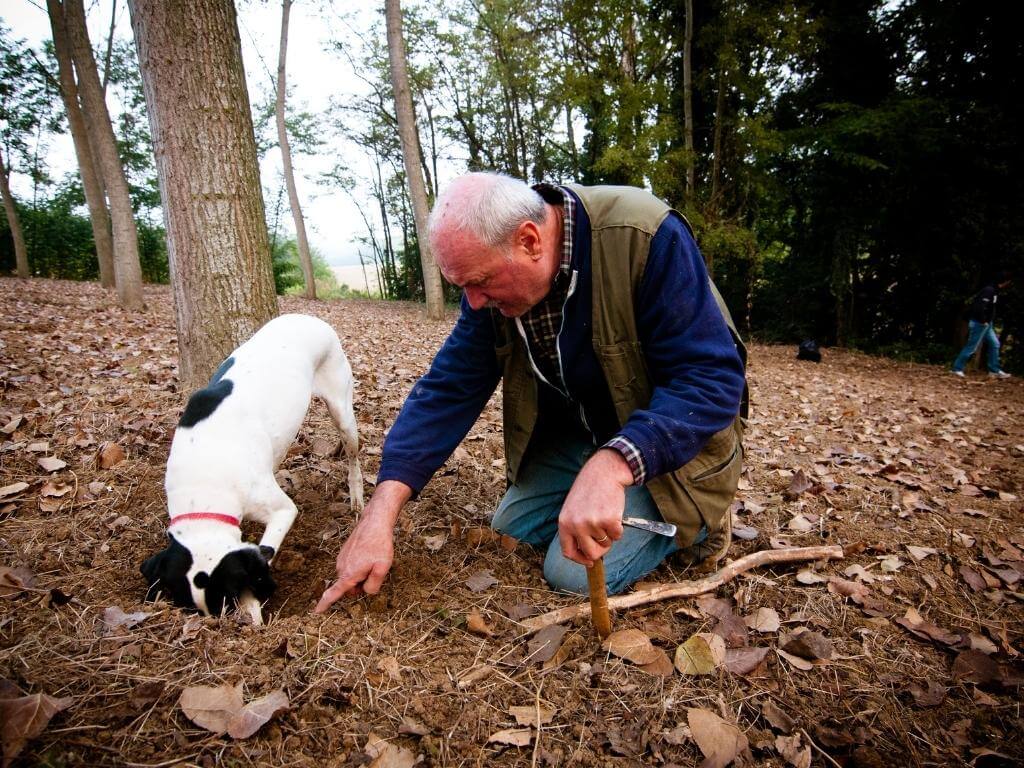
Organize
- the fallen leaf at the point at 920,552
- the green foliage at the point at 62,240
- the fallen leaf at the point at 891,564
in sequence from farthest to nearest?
the green foliage at the point at 62,240, the fallen leaf at the point at 920,552, the fallen leaf at the point at 891,564

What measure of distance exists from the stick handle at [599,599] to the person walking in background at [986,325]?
12163mm

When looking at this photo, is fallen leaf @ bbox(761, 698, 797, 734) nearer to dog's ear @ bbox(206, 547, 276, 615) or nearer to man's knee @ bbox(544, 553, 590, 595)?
man's knee @ bbox(544, 553, 590, 595)

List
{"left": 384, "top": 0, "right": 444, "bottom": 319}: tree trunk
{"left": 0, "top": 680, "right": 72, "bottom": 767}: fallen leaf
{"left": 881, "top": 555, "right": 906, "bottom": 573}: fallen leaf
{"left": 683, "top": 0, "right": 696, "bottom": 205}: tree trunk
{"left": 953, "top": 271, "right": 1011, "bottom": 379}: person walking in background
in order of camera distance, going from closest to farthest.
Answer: {"left": 0, "top": 680, "right": 72, "bottom": 767}: fallen leaf, {"left": 881, "top": 555, "right": 906, "bottom": 573}: fallen leaf, {"left": 953, "top": 271, "right": 1011, "bottom": 379}: person walking in background, {"left": 384, "top": 0, "right": 444, "bottom": 319}: tree trunk, {"left": 683, "top": 0, "right": 696, "bottom": 205}: tree trunk

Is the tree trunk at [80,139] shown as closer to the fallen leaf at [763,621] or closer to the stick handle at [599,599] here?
the stick handle at [599,599]

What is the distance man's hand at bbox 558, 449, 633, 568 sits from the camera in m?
1.59

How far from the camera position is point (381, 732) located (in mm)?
1533

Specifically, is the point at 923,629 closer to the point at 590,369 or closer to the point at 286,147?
the point at 590,369

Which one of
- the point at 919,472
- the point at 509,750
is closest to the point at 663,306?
the point at 509,750

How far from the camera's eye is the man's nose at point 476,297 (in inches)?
82.0

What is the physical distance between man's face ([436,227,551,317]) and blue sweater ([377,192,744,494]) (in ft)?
0.60

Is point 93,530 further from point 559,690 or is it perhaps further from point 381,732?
point 559,690

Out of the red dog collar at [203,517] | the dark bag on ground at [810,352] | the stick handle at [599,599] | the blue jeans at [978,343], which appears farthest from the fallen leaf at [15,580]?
the blue jeans at [978,343]

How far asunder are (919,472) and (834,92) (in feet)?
44.6

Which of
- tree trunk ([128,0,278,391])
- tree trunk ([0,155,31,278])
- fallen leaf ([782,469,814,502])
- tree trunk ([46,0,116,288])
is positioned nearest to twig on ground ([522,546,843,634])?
fallen leaf ([782,469,814,502])
